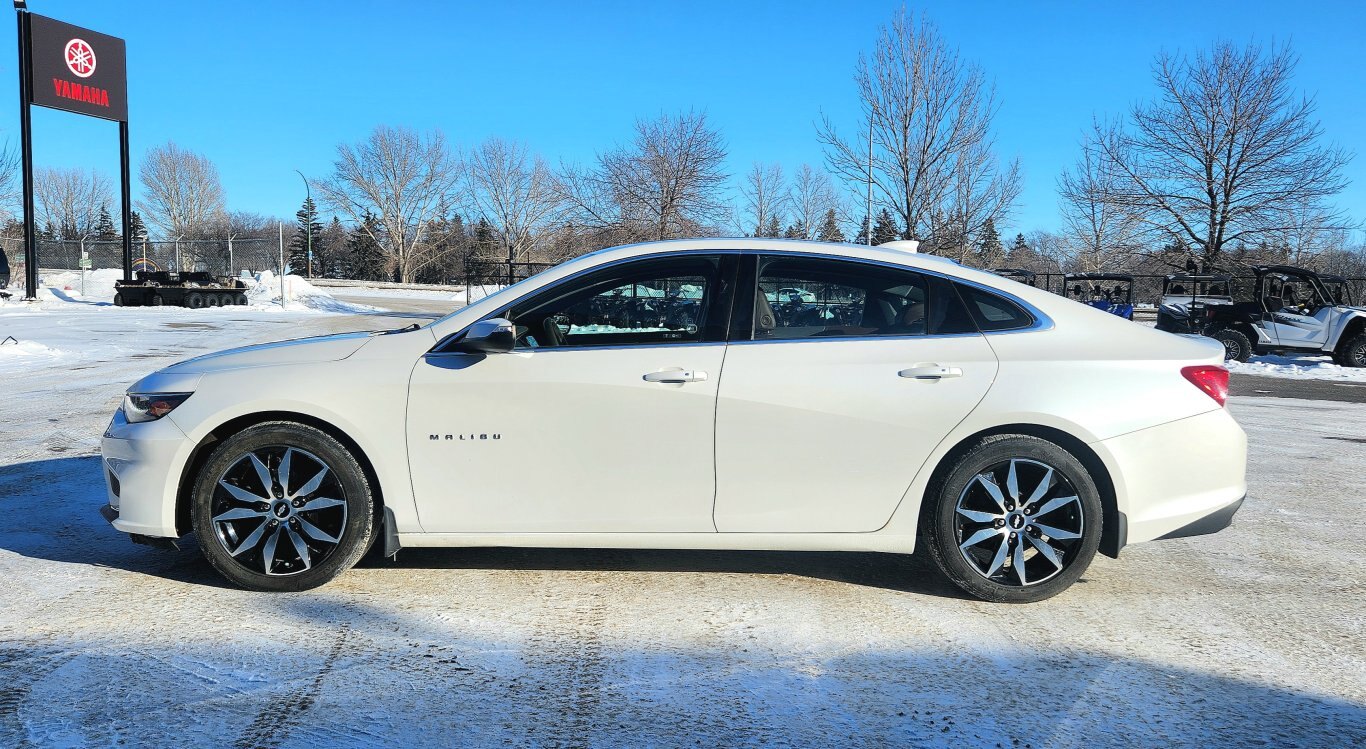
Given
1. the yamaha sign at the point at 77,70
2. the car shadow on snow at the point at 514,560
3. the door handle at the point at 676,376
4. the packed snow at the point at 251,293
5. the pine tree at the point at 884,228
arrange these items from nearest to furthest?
the door handle at the point at 676,376 < the car shadow on snow at the point at 514,560 < the pine tree at the point at 884,228 < the yamaha sign at the point at 77,70 < the packed snow at the point at 251,293

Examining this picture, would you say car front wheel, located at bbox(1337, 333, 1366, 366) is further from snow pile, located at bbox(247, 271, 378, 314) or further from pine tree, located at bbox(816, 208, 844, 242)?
snow pile, located at bbox(247, 271, 378, 314)

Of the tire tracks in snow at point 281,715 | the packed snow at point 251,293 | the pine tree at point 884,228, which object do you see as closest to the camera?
the tire tracks in snow at point 281,715

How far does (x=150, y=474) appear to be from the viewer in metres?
3.81

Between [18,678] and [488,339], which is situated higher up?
[488,339]

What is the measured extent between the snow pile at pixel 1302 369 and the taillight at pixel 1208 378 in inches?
562

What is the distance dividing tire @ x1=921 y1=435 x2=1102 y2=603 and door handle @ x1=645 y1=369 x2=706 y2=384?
1.07 metres

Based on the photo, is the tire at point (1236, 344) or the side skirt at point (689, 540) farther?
the tire at point (1236, 344)

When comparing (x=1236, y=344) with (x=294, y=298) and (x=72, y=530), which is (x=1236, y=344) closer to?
(x=72, y=530)

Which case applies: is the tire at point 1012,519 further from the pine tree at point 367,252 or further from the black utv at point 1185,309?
the pine tree at point 367,252

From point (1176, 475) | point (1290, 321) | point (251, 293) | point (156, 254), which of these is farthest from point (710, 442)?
point (156, 254)

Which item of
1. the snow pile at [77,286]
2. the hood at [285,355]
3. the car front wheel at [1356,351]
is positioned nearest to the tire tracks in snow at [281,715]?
the hood at [285,355]

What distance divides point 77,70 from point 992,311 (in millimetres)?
37113

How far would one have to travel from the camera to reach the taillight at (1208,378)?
12.5ft

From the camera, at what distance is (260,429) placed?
12.4ft
